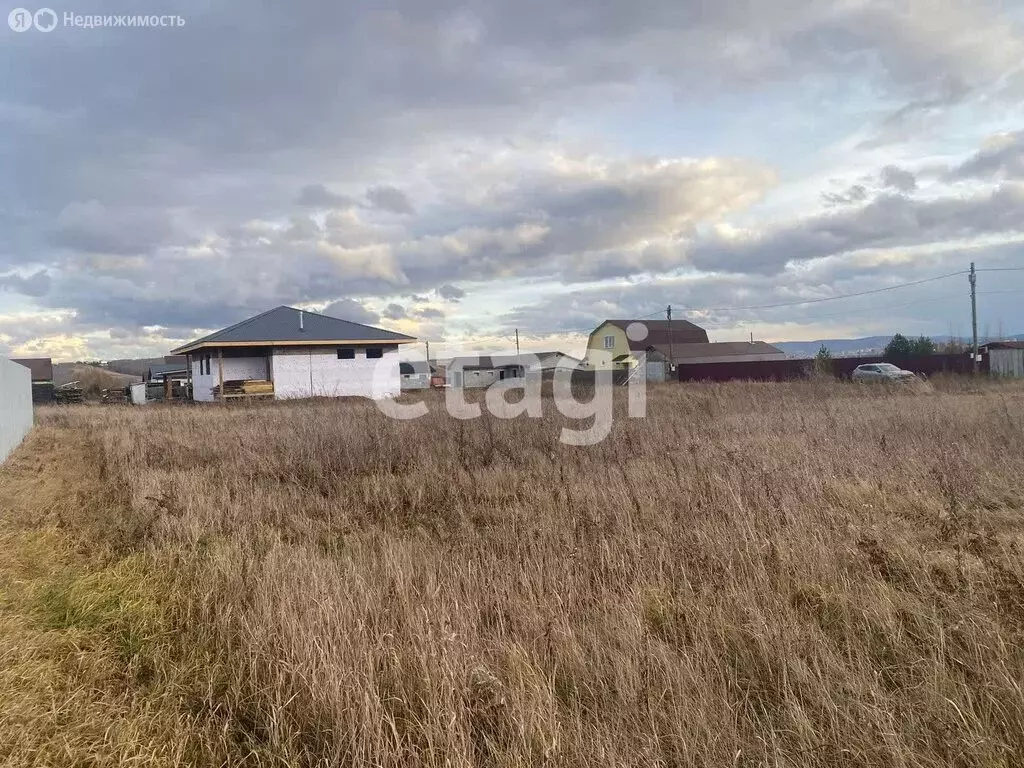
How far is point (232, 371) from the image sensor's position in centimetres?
2939

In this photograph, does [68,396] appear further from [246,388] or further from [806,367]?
[806,367]

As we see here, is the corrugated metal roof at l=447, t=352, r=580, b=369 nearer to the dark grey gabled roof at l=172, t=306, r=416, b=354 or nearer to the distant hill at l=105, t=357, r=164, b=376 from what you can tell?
the dark grey gabled roof at l=172, t=306, r=416, b=354

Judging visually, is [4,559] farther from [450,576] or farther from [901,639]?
[901,639]

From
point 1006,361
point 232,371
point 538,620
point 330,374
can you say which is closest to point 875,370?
point 1006,361

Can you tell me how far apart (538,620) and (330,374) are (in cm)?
2889

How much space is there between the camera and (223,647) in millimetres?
3385

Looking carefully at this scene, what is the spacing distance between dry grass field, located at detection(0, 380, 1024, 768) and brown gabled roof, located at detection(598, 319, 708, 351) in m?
53.1

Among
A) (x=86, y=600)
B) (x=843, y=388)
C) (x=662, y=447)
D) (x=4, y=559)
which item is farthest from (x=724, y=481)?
(x=843, y=388)

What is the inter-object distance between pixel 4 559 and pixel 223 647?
294 centimetres

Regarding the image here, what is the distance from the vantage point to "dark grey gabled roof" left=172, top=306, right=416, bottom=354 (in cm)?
2884

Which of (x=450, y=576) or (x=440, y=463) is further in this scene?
(x=440, y=463)

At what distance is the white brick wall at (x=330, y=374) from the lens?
97.5ft

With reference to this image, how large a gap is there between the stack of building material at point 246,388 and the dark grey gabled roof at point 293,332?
1801 millimetres

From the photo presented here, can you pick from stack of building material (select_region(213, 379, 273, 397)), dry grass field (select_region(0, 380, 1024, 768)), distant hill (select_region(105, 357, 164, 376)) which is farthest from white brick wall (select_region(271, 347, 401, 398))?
distant hill (select_region(105, 357, 164, 376))
